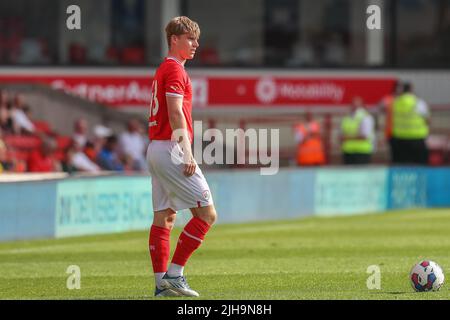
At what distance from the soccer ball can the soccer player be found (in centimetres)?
172

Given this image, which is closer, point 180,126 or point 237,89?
point 180,126

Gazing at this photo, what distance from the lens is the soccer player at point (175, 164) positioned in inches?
401

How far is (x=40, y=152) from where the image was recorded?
22094mm

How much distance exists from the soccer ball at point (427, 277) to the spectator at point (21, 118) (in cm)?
1297

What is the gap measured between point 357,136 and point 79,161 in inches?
233

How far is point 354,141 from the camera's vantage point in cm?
2612

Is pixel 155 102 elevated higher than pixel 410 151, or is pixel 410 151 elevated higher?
pixel 155 102

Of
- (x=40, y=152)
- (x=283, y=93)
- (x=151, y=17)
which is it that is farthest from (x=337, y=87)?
(x=40, y=152)

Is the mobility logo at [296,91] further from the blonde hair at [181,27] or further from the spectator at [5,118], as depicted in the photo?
the blonde hair at [181,27]

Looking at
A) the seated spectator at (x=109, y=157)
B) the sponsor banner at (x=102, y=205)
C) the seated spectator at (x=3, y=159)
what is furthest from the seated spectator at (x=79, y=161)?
the sponsor banner at (x=102, y=205)

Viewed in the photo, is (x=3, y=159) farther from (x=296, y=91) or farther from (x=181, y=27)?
(x=296, y=91)

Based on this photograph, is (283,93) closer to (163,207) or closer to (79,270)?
(79,270)

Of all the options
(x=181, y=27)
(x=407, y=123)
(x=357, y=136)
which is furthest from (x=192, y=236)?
(x=407, y=123)

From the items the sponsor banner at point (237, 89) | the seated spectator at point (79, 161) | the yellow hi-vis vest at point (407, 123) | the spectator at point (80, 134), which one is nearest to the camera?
the seated spectator at point (79, 161)
